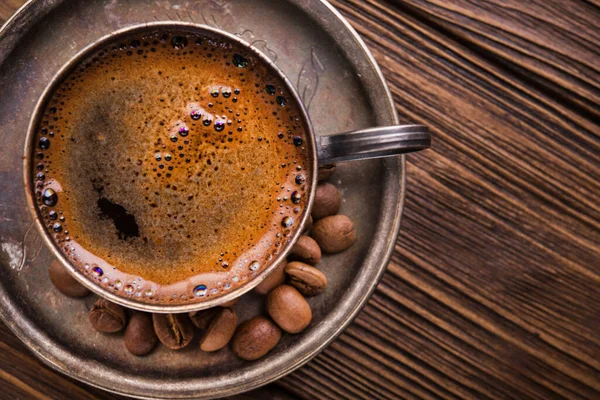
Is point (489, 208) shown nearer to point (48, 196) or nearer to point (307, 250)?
point (307, 250)

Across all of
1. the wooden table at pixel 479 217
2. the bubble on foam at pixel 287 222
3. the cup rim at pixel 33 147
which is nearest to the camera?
the cup rim at pixel 33 147

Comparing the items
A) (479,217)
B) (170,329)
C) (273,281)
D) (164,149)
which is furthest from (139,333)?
(479,217)

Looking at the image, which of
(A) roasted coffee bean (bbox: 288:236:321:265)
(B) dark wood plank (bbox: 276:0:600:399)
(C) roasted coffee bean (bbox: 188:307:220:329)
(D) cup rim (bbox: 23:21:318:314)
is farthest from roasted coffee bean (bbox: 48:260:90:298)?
(B) dark wood plank (bbox: 276:0:600:399)

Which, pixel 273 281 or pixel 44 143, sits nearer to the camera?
pixel 44 143

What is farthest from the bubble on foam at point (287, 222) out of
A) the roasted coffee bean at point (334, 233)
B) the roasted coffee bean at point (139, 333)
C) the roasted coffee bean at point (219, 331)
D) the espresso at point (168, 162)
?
the roasted coffee bean at point (139, 333)

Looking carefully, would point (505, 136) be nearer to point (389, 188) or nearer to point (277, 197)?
point (389, 188)

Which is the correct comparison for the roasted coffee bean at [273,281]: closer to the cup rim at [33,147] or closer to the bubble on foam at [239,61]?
the cup rim at [33,147]

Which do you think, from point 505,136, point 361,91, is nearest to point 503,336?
point 505,136
